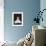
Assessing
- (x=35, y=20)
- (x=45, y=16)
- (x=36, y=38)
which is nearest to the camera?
(x=36, y=38)

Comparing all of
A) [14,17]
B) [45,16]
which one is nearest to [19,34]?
[14,17]

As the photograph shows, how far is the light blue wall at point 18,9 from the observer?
17.4 feet

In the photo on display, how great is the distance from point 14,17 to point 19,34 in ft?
2.37

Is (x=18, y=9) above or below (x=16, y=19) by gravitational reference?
above

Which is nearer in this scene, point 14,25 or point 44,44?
point 44,44

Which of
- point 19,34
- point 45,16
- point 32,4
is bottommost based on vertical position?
point 19,34

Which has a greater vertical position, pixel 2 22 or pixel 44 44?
pixel 2 22

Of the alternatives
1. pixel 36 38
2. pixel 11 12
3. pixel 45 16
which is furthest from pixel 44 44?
pixel 11 12

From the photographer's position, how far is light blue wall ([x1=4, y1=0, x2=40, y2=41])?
209 inches

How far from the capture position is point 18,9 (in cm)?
532

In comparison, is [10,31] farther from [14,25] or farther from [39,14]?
[39,14]

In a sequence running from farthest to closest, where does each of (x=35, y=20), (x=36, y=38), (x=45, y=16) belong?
(x=35, y=20) < (x=45, y=16) < (x=36, y=38)

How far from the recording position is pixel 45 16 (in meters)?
4.36

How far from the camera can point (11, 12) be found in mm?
5320
